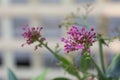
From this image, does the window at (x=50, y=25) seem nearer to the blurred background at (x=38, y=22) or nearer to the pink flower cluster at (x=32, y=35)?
the blurred background at (x=38, y=22)

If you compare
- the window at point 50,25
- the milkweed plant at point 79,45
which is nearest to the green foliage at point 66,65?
the milkweed plant at point 79,45

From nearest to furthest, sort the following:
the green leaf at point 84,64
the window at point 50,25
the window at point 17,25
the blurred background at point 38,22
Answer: the green leaf at point 84,64 → the blurred background at point 38,22 → the window at point 50,25 → the window at point 17,25

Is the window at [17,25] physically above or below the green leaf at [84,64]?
below

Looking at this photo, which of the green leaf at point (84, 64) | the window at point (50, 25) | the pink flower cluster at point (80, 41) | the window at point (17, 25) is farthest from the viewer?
the window at point (17, 25)

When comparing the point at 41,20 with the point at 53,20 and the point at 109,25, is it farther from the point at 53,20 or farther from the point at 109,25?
the point at 109,25

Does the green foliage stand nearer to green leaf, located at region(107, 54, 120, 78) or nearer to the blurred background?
green leaf, located at region(107, 54, 120, 78)

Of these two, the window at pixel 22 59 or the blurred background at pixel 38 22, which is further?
the window at pixel 22 59

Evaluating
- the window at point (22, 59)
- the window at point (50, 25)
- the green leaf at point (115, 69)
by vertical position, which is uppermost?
the green leaf at point (115, 69)

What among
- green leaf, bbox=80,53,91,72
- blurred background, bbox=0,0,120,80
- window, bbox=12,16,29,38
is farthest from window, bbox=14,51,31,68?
green leaf, bbox=80,53,91,72
